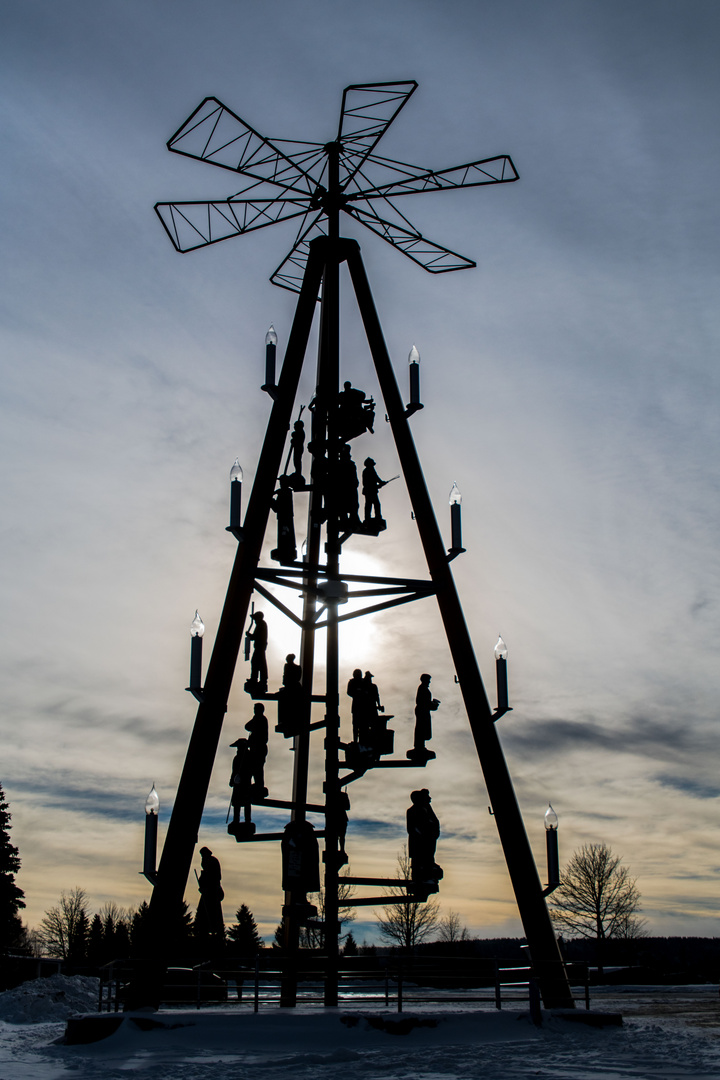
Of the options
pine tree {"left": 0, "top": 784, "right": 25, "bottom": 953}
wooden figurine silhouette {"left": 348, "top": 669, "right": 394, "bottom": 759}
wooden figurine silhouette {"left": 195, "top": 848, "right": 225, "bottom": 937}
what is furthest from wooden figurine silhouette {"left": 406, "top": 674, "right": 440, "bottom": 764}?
pine tree {"left": 0, "top": 784, "right": 25, "bottom": 953}

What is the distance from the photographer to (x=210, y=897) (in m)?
14.3

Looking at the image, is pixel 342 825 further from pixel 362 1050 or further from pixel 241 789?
pixel 362 1050

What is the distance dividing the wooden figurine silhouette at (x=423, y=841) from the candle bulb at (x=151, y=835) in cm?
355

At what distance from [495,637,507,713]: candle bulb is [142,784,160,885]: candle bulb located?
17.2 ft

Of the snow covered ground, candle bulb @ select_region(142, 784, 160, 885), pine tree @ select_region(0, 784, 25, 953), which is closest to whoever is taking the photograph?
the snow covered ground

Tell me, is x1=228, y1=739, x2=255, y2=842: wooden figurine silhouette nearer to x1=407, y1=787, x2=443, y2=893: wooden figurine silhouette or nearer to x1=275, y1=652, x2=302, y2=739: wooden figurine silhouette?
x1=275, y1=652, x2=302, y2=739: wooden figurine silhouette

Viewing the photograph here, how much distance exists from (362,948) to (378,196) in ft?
159

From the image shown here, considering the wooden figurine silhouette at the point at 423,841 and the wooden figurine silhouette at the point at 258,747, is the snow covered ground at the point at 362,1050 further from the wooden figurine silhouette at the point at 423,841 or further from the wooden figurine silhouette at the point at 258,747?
the wooden figurine silhouette at the point at 258,747

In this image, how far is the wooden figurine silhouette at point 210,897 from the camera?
14188 mm

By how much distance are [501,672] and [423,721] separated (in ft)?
4.56

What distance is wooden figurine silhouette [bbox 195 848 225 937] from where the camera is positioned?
14.2 metres

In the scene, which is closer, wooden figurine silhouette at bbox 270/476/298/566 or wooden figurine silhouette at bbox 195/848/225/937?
wooden figurine silhouette at bbox 195/848/225/937

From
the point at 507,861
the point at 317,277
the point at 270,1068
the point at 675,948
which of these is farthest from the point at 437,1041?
the point at 675,948

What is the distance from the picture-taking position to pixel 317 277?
17531 mm
